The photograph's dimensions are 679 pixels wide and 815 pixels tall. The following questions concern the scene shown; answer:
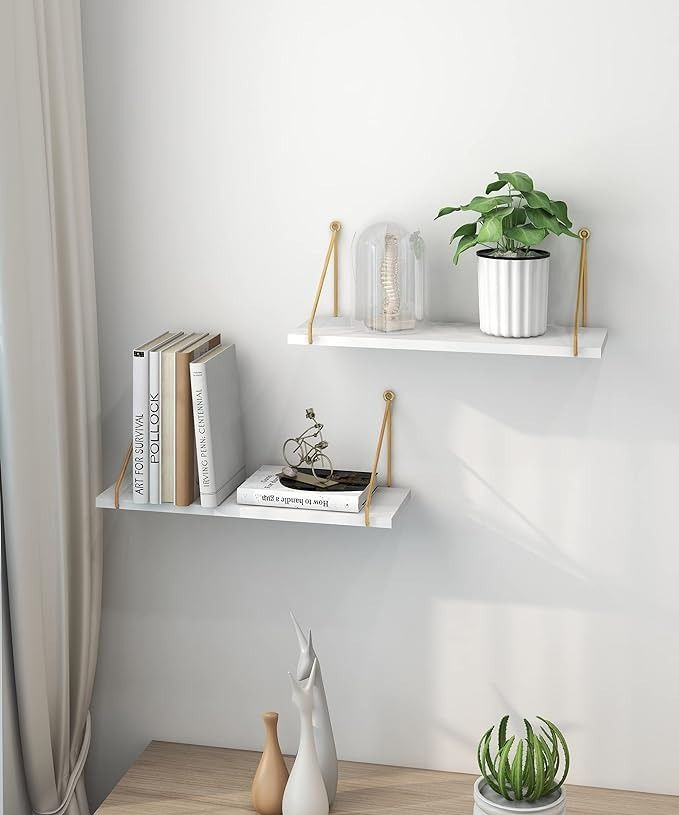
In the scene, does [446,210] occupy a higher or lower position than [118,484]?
higher

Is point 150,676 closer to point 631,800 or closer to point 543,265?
point 631,800

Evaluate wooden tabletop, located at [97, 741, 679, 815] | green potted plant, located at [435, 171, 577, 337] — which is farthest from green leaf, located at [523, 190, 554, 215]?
wooden tabletop, located at [97, 741, 679, 815]

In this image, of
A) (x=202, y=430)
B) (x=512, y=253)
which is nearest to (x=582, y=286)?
(x=512, y=253)

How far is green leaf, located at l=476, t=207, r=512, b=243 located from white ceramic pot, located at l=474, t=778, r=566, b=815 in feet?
2.64

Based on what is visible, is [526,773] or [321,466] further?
[321,466]

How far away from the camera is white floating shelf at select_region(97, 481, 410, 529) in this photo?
1.61m

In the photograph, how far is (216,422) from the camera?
1657mm

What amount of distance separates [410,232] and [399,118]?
18cm

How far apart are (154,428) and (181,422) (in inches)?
1.9

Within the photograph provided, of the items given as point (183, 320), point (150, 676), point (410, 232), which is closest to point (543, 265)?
point (410, 232)

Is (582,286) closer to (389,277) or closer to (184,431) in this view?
(389,277)

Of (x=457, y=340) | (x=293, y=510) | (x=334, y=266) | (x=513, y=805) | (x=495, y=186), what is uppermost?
(x=495, y=186)

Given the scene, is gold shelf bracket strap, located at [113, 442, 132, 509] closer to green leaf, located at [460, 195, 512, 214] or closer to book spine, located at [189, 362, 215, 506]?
book spine, located at [189, 362, 215, 506]

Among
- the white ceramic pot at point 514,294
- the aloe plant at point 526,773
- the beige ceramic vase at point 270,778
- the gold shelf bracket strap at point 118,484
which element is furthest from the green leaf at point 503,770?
the gold shelf bracket strap at point 118,484
